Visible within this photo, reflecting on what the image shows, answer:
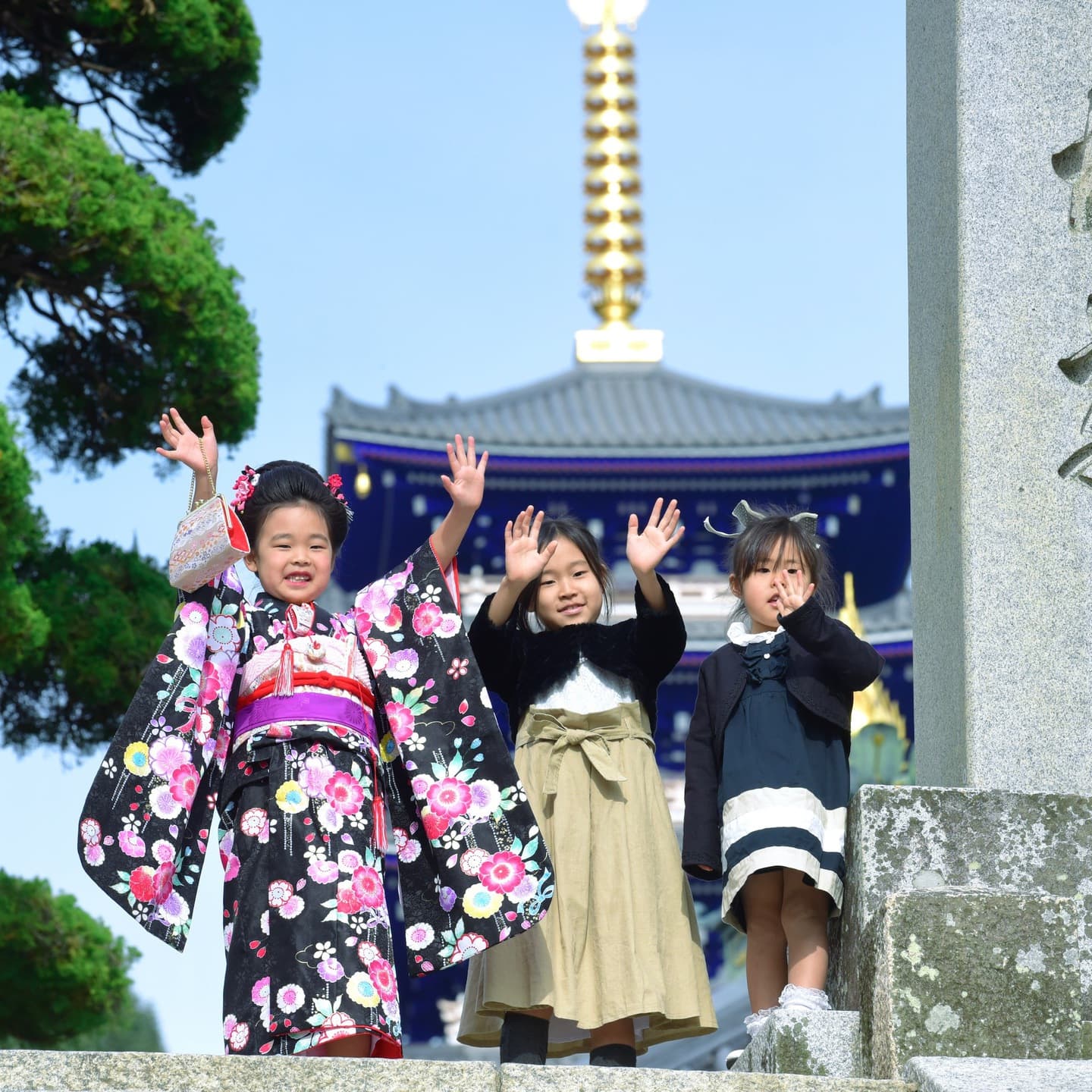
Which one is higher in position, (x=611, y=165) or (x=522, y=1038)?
(x=611, y=165)

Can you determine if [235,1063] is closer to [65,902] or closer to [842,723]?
[842,723]

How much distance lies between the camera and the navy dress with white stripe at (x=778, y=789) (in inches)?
160

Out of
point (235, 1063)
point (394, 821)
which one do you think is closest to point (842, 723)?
point (394, 821)

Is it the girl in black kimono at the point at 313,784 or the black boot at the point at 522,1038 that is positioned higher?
the girl in black kimono at the point at 313,784

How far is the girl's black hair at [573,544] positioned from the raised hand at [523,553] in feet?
0.47

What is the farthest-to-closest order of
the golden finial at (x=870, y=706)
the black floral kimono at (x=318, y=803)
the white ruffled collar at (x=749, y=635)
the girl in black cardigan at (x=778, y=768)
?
the golden finial at (x=870, y=706) → the white ruffled collar at (x=749, y=635) → the girl in black cardigan at (x=778, y=768) → the black floral kimono at (x=318, y=803)

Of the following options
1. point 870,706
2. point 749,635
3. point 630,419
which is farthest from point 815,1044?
point 630,419

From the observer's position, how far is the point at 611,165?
2056cm

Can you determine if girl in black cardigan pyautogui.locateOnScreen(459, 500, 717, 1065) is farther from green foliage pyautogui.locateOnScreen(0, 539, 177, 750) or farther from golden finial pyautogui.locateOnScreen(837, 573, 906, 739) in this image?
golden finial pyautogui.locateOnScreen(837, 573, 906, 739)

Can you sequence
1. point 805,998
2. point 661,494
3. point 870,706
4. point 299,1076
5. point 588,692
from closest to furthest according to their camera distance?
point 299,1076 < point 805,998 < point 588,692 < point 870,706 < point 661,494

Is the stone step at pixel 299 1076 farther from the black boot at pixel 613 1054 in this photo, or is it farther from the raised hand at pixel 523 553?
the raised hand at pixel 523 553

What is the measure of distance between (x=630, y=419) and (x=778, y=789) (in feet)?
55.6

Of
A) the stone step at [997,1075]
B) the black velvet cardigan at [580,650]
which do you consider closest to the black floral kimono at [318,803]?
the black velvet cardigan at [580,650]

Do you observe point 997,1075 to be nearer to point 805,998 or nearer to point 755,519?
point 805,998
